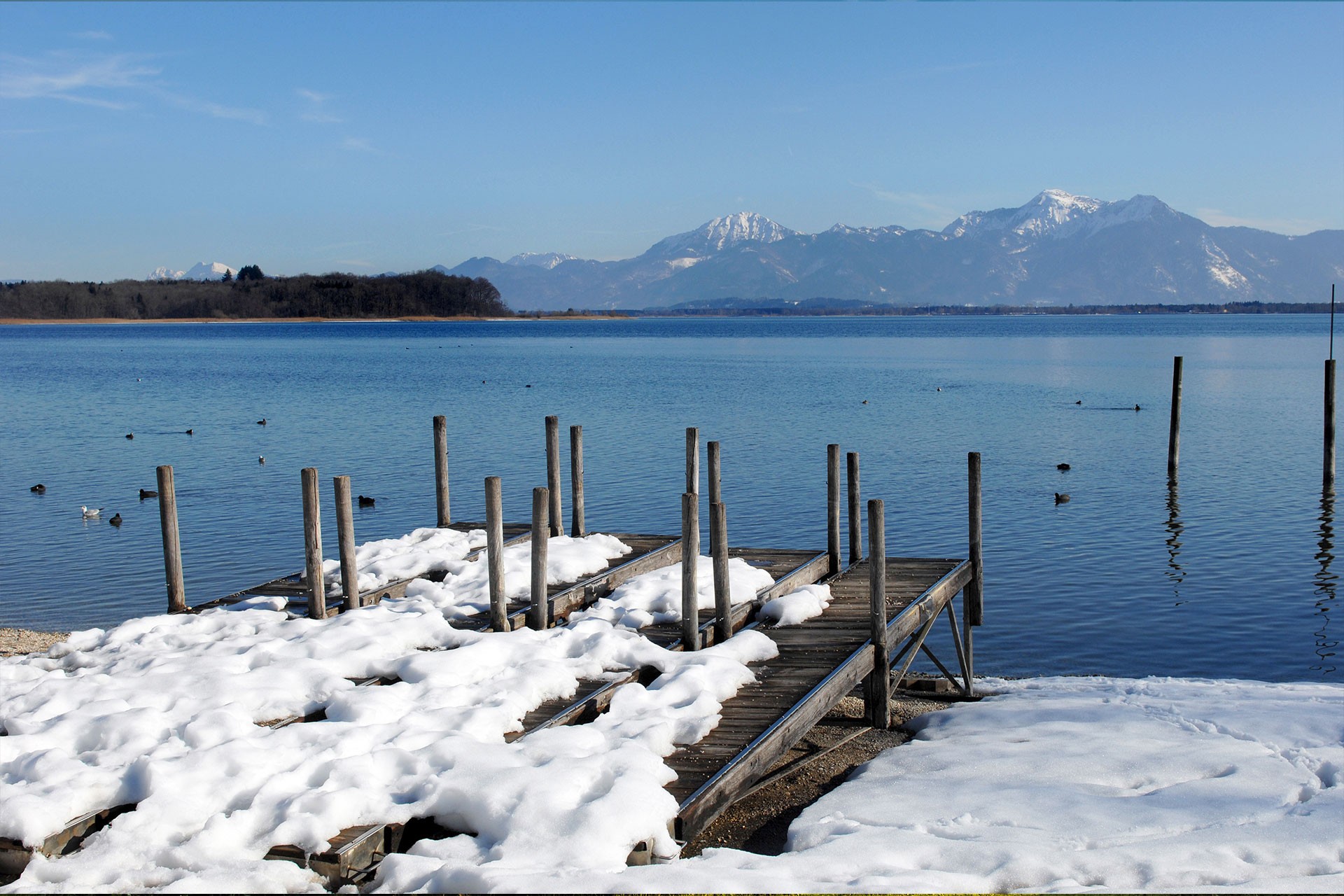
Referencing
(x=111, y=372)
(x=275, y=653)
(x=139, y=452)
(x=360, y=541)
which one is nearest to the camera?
(x=275, y=653)

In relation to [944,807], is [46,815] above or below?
above

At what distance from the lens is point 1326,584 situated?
2189 cm

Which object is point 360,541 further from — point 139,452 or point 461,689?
point 139,452

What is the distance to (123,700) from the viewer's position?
1024 cm

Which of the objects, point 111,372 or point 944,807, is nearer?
point 944,807

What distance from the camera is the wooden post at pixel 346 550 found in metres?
14.3

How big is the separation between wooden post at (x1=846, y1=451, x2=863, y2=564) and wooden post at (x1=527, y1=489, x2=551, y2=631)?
246 inches

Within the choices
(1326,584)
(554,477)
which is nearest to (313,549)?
(554,477)

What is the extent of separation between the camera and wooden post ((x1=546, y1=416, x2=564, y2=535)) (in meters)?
19.7

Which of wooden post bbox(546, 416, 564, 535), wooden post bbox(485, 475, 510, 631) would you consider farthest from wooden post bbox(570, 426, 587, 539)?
wooden post bbox(485, 475, 510, 631)

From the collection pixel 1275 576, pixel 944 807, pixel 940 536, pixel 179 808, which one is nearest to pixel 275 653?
pixel 179 808

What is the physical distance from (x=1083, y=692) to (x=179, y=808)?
11.6 meters

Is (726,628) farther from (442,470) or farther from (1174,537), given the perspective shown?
(1174,537)

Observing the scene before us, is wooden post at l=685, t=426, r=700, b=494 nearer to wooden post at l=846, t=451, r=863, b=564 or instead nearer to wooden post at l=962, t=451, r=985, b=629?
wooden post at l=846, t=451, r=863, b=564
